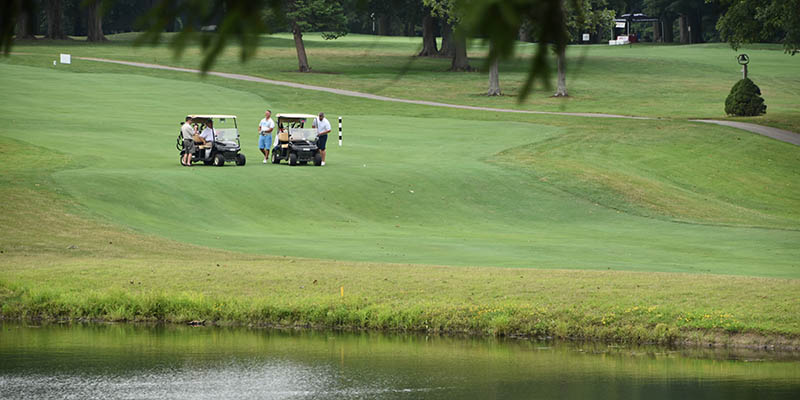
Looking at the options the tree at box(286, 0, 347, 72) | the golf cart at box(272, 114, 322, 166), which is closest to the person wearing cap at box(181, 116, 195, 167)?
the golf cart at box(272, 114, 322, 166)

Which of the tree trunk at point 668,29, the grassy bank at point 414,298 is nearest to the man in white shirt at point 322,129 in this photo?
the grassy bank at point 414,298

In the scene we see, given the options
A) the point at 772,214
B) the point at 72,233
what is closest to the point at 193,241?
the point at 72,233

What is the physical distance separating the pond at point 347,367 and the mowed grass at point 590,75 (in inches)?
1368

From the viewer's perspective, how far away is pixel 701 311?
18203 mm

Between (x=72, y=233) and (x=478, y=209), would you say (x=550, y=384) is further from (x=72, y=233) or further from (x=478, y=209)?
(x=478, y=209)

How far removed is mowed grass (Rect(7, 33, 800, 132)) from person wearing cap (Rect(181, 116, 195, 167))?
73.0ft

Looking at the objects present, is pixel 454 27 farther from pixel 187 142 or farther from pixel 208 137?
pixel 187 142

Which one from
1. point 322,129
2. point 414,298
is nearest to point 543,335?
point 414,298

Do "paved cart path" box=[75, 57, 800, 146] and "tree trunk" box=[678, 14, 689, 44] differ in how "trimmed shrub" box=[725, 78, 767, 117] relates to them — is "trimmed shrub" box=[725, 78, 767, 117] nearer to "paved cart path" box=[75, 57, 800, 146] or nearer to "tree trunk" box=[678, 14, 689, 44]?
"paved cart path" box=[75, 57, 800, 146]

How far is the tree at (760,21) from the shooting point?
44.6 metres

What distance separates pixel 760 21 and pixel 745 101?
6.51 meters

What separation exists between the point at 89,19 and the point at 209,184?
75.8 m

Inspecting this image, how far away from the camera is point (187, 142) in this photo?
34.5 m

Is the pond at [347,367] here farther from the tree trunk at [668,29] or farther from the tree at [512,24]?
the tree trunk at [668,29]
